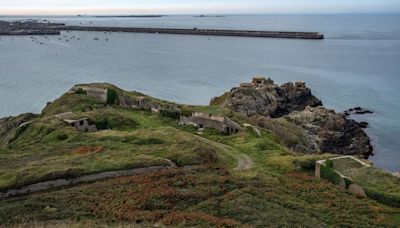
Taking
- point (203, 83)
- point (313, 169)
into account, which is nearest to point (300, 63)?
point (203, 83)

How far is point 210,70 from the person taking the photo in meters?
118

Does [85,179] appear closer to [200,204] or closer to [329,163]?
[200,204]

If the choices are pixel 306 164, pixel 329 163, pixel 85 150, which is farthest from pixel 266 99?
pixel 85 150

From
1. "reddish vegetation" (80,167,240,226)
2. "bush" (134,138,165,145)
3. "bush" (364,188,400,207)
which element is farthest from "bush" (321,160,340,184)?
"bush" (134,138,165,145)

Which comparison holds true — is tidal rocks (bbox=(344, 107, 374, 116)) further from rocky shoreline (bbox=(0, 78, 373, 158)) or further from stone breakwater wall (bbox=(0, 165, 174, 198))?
stone breakwater wall (bbox=(0, 165, 174, 198))

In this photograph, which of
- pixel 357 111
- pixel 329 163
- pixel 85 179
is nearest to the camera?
pixel 85 179

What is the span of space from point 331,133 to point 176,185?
1632 inches

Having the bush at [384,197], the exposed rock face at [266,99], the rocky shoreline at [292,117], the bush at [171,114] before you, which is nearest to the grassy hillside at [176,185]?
the bush at [384,197]

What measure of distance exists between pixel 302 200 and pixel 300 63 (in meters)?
→ 109

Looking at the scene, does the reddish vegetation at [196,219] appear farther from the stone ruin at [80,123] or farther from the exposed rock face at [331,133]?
the exposed rock face at [331,133]

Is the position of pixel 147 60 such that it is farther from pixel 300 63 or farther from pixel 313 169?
pixel 313 169

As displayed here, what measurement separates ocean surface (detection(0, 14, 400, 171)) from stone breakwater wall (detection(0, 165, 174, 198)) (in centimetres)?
3498

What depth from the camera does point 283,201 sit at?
24.6 metres

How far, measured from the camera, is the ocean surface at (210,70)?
83244 mm
